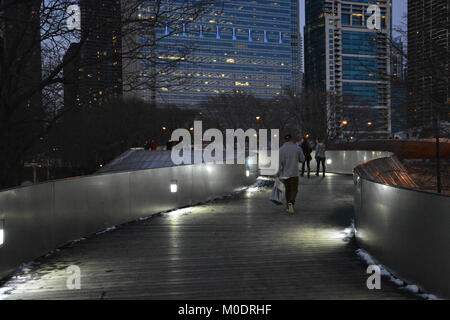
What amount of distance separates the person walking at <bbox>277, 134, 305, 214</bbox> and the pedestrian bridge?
2.15 feet

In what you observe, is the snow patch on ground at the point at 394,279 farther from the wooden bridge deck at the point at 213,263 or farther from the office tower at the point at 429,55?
the office tower at the point at 429,55

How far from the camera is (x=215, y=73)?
307 feet

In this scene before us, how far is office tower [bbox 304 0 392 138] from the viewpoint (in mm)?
23828

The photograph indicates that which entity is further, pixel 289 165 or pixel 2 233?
pixel 289 165

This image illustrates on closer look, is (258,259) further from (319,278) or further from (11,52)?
(11,52)

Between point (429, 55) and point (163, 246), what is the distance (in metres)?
9.19

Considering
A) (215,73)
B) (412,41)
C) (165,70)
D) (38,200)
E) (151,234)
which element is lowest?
(151,234)

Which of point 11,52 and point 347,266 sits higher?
point 11,52

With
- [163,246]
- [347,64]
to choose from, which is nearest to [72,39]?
[163,246]

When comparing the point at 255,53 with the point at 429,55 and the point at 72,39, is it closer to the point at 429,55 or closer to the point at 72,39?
the point at 429,55

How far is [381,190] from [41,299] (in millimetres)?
4394

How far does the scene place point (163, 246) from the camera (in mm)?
8023

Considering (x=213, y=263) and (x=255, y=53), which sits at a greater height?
(x=255, y=53)

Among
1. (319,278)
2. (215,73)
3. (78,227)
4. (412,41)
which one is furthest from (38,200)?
(215,73)
